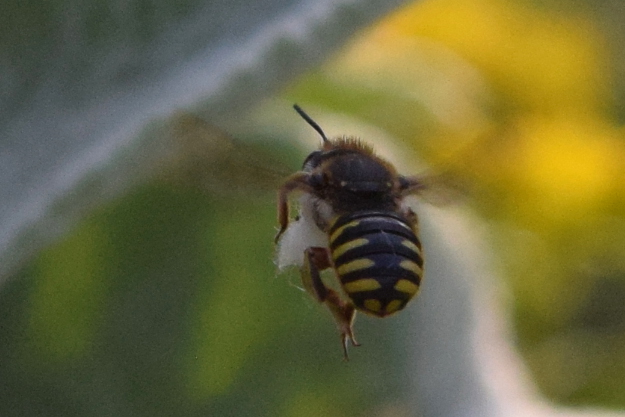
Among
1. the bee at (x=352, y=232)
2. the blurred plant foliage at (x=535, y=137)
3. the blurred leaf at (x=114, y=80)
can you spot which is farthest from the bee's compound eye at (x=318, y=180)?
the blurred plant foliage at (x=535, y=137)

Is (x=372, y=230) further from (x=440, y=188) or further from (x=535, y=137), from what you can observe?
(x=535, y=137)

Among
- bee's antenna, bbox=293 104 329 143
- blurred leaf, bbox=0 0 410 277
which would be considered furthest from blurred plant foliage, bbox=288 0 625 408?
blurred leaf, bbox=0 0 410 277

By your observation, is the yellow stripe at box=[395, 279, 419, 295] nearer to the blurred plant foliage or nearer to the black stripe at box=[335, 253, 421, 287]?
the black stripe at box=[335, 253, 421, 287]

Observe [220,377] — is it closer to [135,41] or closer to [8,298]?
[8,298]

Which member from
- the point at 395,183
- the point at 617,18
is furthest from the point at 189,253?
the point at 617,18

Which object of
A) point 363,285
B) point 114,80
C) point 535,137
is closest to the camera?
point 114,80

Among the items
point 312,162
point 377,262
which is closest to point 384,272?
point 377,262
